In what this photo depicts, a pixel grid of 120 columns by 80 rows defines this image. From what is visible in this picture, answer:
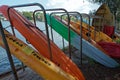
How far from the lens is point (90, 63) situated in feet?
17.6

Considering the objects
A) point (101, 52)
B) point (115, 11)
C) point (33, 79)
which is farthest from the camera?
point (115, 11)

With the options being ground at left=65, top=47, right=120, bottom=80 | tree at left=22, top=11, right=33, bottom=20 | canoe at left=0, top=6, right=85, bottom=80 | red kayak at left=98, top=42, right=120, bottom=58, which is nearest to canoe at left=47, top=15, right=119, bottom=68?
ground at left=65, top=47, right=120, bottom=80

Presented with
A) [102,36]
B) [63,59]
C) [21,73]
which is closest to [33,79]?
[21,73]

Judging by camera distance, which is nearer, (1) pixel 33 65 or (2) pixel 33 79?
(1) pixel 33 65

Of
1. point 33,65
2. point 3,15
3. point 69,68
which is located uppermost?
point 3,15

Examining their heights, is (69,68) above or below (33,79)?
above

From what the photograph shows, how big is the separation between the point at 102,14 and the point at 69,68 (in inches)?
292

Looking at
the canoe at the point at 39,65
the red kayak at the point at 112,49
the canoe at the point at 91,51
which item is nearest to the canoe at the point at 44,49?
the canoe at the point at 39,65

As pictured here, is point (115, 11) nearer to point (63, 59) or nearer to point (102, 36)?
point (102, 36)

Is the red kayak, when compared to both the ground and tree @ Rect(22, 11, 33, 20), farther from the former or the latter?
tree @ Rect(22, 11, 33, 20)

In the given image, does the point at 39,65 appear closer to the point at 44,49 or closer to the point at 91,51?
the point at 44,49

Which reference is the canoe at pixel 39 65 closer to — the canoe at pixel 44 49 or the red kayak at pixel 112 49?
the canoe at pixel 44 49

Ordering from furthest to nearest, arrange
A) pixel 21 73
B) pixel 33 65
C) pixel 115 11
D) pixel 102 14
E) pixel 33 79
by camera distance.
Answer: pixel 115 11 < pixel 102 14 < pixel 21 73 < pixel 33 79 < pixel 33 65

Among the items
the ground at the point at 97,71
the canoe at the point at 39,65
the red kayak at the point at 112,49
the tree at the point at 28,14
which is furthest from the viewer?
the red kayak at the point at 112,49
